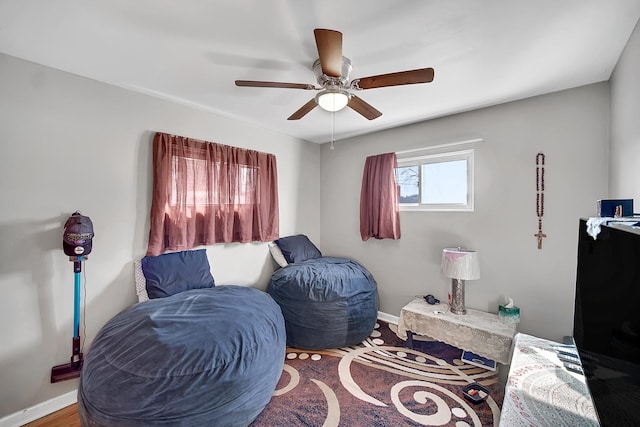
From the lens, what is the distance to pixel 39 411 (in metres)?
1.81

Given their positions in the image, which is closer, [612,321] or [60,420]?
[612,321]

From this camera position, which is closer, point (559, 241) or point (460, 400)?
point (460, 400)

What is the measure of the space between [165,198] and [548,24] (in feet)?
9.69

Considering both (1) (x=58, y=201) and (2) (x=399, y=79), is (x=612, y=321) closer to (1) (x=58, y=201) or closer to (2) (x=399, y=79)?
(2) (x=399, y=79)

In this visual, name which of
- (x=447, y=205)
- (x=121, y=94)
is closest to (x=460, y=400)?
(x=447, y=205)

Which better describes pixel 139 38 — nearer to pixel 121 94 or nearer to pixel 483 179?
pixel 121 94

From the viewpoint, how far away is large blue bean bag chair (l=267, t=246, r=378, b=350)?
8.37 ft

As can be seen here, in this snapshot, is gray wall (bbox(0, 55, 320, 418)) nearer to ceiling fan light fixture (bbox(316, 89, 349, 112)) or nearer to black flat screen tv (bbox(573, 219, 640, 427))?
ceiling fan light fixture (bbox(316, 89, 349, 112))

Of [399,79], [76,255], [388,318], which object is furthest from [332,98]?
[388,318]

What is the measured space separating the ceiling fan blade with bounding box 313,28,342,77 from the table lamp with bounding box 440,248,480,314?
1.90 m

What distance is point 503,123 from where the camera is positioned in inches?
97.5

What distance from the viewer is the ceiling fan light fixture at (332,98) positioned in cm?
178

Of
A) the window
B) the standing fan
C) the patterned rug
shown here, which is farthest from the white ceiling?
the patterned rug

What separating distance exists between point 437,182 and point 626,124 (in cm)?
151
